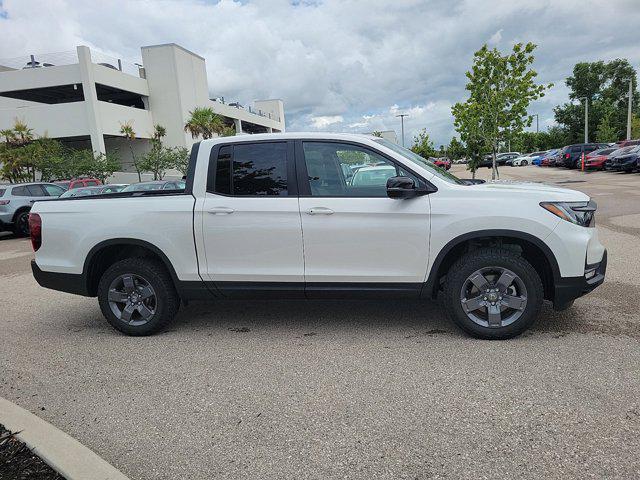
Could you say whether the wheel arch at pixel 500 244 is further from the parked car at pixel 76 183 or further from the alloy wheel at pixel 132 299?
the parked car at pixel 76 183

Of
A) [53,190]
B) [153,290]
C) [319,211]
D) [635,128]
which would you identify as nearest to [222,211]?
[319,211]

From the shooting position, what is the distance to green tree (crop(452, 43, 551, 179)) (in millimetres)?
18594

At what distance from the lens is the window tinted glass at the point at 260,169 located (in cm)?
448

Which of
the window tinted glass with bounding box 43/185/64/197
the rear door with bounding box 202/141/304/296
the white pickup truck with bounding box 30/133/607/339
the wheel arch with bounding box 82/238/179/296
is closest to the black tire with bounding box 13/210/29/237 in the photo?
the window tinted glass with bounding box 43/185/64/197

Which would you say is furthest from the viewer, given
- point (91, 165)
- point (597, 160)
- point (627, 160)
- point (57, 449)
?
point (597, 160)

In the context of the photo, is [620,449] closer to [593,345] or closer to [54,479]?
[593,345]

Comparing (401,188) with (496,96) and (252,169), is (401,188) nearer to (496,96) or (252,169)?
(252,169)

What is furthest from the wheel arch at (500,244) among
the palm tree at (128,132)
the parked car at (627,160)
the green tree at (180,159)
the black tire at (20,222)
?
the green tree at (180,159)

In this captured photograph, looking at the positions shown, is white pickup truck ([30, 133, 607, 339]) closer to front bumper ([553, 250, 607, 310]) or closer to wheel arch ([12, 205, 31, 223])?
front bumper ([553, 250, 607, 310])

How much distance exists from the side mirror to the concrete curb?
9.03ft

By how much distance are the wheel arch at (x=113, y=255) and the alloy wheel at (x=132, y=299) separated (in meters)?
0.27

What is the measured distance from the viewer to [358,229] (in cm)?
423

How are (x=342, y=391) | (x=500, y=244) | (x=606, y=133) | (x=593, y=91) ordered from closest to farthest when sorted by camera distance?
(x=342, y=391), (x=500, y=244), (x=606, y=133), (x=593, y=91)

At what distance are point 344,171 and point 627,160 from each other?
28.2m
